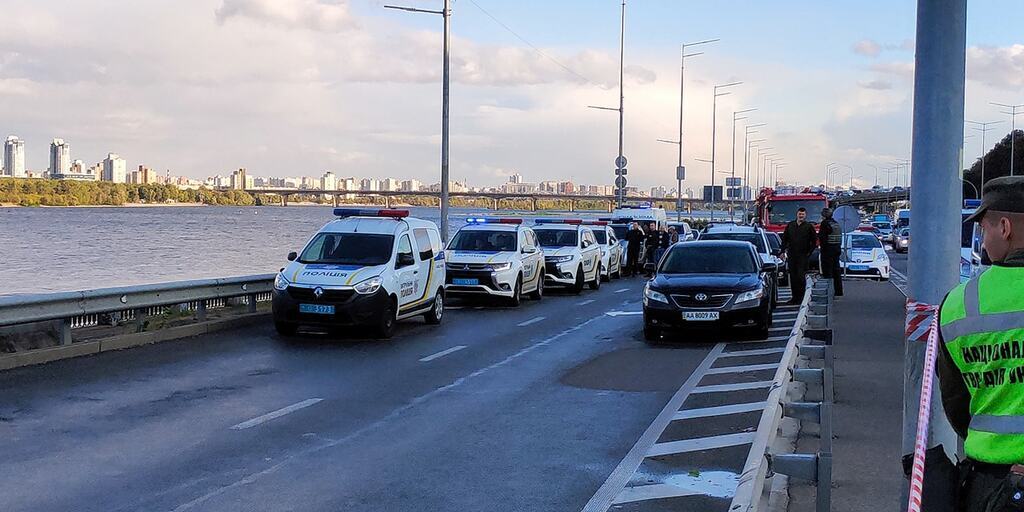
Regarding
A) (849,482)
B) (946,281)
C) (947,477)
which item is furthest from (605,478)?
(947,477)

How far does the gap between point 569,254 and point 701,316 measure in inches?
487

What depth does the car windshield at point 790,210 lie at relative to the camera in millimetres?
42656

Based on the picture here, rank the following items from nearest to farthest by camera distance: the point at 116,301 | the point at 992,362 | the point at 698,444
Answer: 1. the point at 992,362
2. the point at 698,444
3. the point at 116,301

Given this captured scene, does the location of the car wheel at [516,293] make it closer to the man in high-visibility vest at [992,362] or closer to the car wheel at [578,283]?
the car wheel at [578,283]

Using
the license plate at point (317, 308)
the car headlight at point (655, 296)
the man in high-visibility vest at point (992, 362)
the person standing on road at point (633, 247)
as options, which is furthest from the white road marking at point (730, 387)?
the person standing on road at point (633, 247)

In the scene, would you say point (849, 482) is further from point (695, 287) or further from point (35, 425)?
point (695, 287)

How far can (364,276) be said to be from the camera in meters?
16.6

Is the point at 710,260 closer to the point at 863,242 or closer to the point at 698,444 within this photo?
the point at 698,444

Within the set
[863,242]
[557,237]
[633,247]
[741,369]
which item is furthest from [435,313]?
[633,247]

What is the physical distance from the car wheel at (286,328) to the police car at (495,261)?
5846 millimetres

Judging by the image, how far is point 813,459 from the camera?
5754mm

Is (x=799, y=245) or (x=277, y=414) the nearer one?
(x=277, y=414)

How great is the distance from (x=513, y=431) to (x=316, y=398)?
2.62m

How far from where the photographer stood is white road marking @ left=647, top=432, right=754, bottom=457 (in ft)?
28.8
